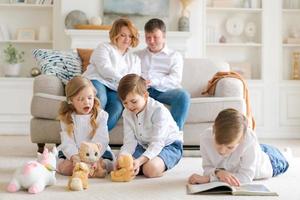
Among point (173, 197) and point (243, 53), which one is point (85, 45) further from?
point (173, 197)

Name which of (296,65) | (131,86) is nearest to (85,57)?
(131,86)

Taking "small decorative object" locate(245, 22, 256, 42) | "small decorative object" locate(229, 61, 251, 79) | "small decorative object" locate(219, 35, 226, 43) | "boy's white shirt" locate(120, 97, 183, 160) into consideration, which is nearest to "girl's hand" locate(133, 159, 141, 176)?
"boy's white shirt" locate(120, 97, 183, 160)

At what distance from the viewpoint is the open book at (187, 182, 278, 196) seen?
246 cm

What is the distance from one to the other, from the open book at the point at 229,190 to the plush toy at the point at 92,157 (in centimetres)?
59

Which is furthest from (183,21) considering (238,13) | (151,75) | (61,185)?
(61,185)

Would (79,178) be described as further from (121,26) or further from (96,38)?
(96,38)

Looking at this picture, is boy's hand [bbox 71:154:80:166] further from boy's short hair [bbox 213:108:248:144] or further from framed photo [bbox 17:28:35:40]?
framed photo [bbox 17:28:35:40]

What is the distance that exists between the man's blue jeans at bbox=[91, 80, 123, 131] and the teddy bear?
72 cm

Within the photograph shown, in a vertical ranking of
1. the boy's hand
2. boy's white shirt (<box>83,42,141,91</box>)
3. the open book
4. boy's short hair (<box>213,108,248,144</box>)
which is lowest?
the open book

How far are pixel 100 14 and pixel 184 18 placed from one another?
92cm

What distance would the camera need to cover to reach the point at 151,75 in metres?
4.05

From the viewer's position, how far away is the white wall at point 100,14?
584 cm

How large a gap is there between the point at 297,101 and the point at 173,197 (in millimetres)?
3772

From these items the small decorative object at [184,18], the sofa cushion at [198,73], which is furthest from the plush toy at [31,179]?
the small decorative object at [184,18]
